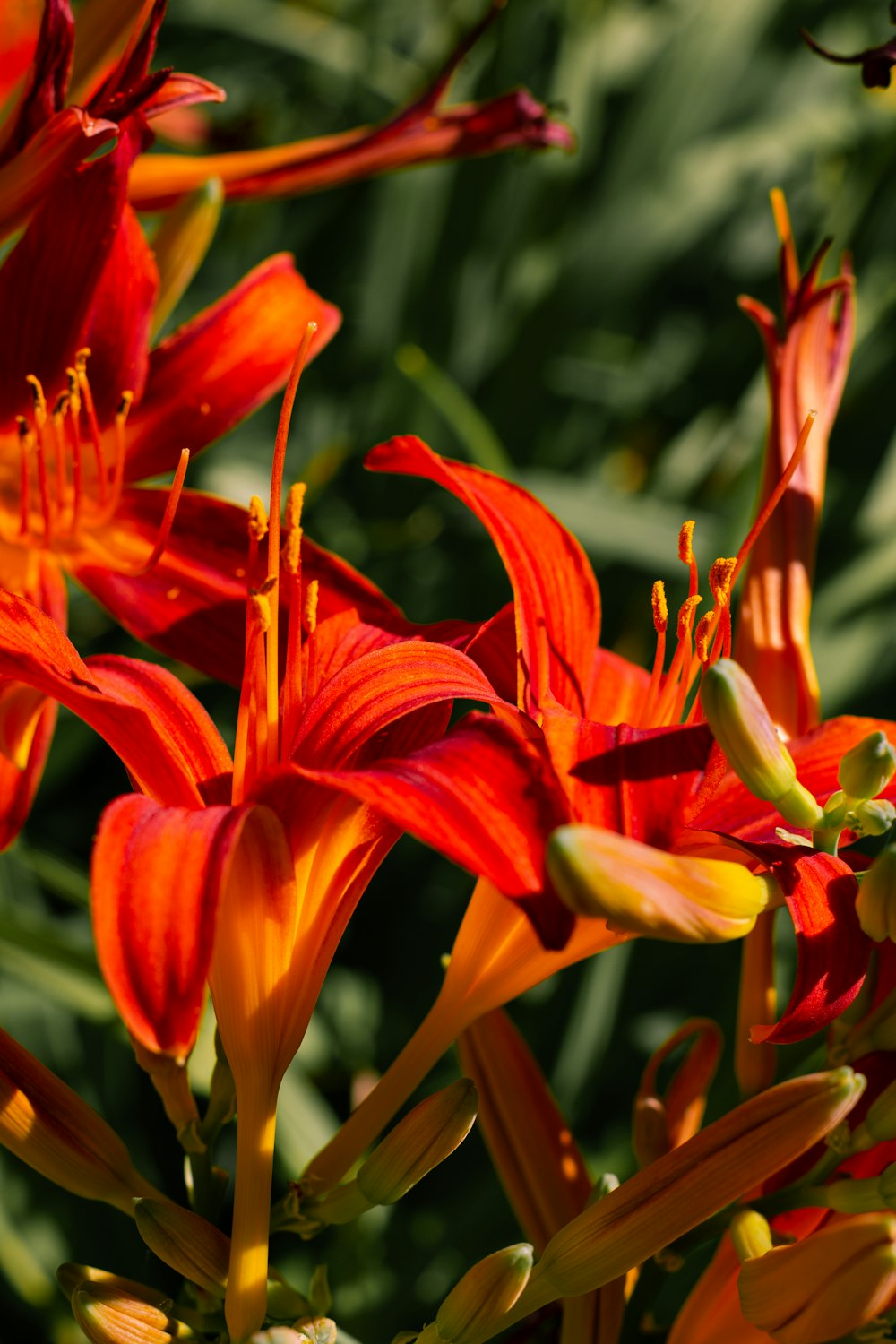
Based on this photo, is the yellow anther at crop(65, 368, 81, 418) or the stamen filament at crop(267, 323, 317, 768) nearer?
the stamen filament at crop(267, 323, 317, 768)

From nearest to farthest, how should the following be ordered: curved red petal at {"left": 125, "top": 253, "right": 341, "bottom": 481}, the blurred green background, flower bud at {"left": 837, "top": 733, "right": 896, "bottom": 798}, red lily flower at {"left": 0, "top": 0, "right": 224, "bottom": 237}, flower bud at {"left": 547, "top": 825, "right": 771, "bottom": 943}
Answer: flower bud at {"left": 547, "top": 825, "right": 771, "bottom": 943} → flower bud at {"left": 837, "top": 733, "right": 896, "bottom": 798} → red lily flower at {"left": 0, "top": 0, "right": 224, "bottom": 237} → curved red petal at {"left": 125, "top": 253, "right": 341, "bottom": 481} → the blurred green background

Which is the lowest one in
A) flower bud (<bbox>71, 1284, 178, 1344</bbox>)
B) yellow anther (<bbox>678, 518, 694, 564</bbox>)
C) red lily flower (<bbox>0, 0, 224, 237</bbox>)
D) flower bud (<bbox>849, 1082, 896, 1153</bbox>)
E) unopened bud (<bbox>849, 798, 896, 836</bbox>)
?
flower bud (<bbox>71, 1284, 178, 1344</bbox>)

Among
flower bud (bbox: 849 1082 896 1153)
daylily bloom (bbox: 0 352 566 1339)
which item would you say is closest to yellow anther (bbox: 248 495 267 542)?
daylily bloom (bbox: 0 352 566 1339)

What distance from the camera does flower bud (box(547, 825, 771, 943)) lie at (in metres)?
0.42

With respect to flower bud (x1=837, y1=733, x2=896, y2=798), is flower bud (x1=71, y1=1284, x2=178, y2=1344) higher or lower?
lower

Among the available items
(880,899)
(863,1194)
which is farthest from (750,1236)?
(880,899)

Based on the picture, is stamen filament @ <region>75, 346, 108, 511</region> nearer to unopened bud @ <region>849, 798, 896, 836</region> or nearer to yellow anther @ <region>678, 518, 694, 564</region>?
yellow anther @ <region>678, 518, 694, 564</region>

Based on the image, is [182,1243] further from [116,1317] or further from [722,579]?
[722,579]

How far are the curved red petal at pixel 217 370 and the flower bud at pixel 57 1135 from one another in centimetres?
38

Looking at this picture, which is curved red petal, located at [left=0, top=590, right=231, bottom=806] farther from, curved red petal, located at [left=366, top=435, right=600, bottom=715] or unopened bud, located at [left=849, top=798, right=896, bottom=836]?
unopened bud, located at [left=849, top=798, right=896, bottom=836]

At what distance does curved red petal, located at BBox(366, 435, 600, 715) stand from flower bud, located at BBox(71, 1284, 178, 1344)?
294mm

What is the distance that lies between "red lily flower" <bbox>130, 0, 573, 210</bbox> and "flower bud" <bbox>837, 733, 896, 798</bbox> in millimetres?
481

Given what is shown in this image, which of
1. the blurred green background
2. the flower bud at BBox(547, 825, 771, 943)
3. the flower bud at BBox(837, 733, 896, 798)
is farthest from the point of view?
the blurred green background

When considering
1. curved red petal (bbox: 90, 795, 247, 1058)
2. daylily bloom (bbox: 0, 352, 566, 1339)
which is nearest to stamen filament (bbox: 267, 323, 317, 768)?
daylily bloom (bbox: 0, 352, 566, 1339)
